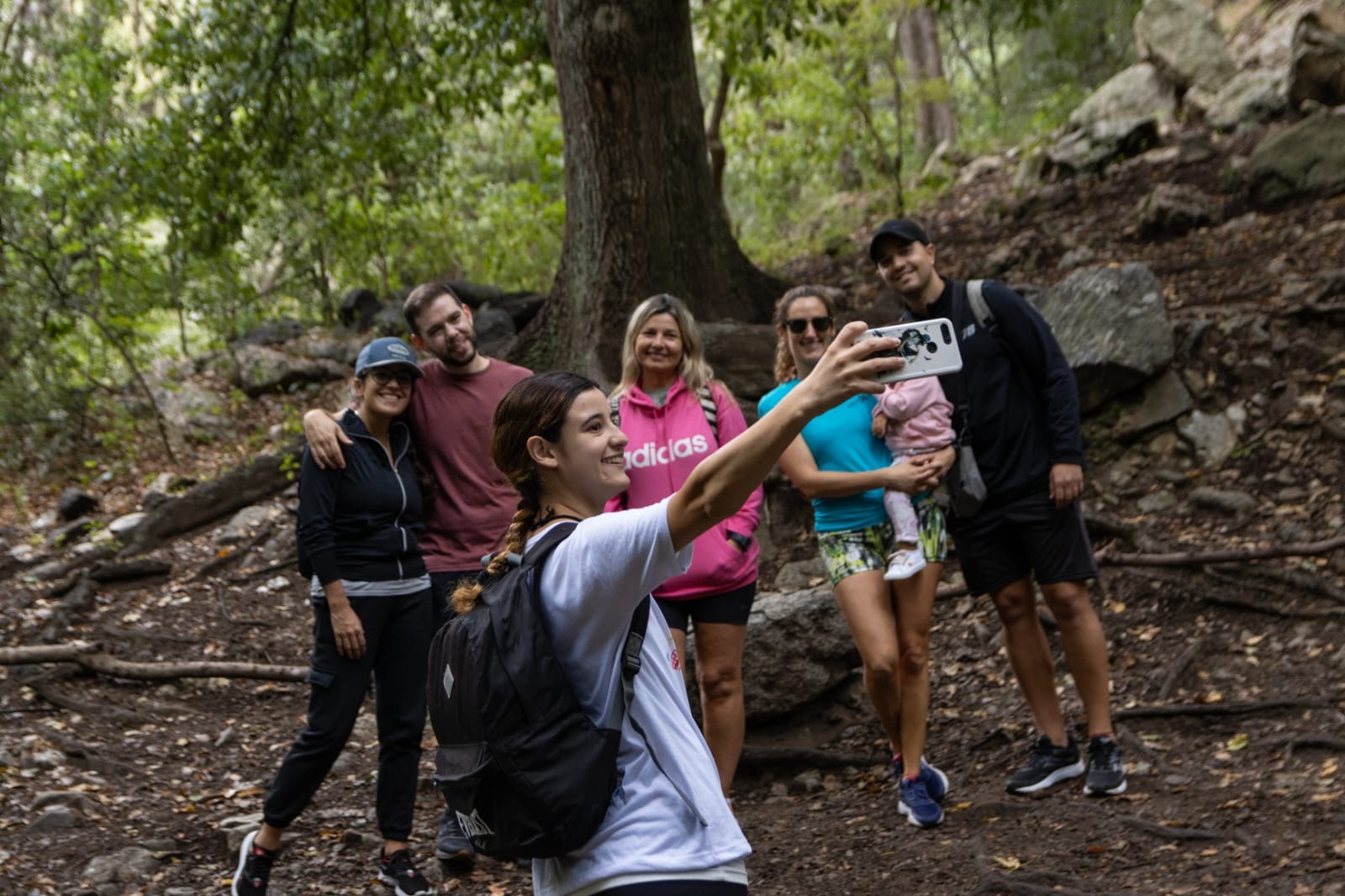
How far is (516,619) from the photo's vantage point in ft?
6.38

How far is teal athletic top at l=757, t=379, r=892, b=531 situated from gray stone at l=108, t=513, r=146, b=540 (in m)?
6.14

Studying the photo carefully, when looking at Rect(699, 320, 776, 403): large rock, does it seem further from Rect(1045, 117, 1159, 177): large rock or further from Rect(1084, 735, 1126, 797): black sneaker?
Rect(1045, 117, 1159, 177): large rock

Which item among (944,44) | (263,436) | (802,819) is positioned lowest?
(802,819)

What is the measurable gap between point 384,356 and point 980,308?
7.69 feet

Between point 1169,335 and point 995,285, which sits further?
point 1169,335

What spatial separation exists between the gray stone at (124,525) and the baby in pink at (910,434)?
650 cm

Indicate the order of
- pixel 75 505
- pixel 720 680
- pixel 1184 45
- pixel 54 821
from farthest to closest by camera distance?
pixel 1184 45 → pixel 75 505 → pixel 54 821 → pixel 720 680

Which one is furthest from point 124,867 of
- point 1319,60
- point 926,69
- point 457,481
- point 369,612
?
point 926,69

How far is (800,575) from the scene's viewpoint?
23.9 ft

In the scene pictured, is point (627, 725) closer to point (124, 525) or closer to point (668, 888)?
point (668, 888)

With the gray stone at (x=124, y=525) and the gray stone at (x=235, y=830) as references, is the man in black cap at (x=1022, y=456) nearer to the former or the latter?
the gray stone at (x=235, y=830)

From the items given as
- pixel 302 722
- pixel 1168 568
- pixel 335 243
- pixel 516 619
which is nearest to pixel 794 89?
pixel 335 243

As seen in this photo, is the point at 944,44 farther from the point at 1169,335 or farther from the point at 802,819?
the point at 802,819

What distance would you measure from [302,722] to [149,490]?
422cm
